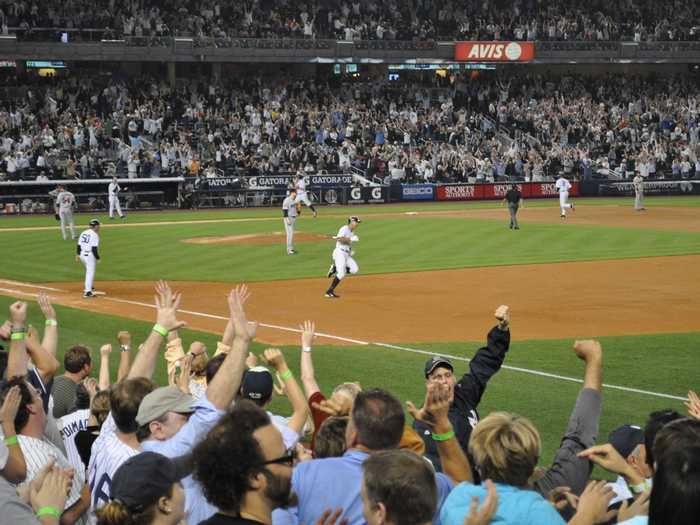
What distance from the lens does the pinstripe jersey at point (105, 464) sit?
6043 millimetres

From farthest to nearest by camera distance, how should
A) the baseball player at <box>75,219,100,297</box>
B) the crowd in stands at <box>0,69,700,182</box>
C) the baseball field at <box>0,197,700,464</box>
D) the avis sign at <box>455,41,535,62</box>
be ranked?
the avis sign at <box>455,41,535,62</box> → the crowd in stands at <box>0,69,700,182</box> → the baseball player at <box>75,219,100,297</box> → the baseball field at <box>0,197,700,464</box>

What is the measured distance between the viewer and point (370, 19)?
70125 mm

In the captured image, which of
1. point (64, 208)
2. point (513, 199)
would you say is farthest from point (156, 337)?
point (513, 199)

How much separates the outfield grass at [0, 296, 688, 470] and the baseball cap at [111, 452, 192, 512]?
269 inches

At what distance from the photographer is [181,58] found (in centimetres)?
6188

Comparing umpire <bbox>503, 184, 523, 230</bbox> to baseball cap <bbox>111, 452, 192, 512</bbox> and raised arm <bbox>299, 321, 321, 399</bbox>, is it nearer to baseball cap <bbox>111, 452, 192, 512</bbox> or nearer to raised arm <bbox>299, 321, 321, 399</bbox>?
raised arm <bbox>299, 321, 321, 399</bbox>

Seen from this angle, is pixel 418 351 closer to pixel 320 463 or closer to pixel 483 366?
pixel 483 366

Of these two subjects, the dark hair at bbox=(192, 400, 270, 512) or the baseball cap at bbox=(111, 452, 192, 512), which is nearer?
the dark hair at bbox=(192, 400, 270, 512)

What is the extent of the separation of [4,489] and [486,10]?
72.0 m

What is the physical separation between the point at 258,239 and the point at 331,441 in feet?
104

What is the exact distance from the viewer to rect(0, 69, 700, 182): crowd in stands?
53812mm

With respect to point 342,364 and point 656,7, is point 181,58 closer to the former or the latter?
point 656,7

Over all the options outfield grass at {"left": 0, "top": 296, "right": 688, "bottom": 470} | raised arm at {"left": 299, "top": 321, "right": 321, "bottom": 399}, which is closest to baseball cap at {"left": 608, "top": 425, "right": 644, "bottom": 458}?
raised arm at {"left": 299, "top": 321, "right": 321, "bottom": 399}

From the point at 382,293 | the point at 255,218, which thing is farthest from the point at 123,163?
the point at 382,293
